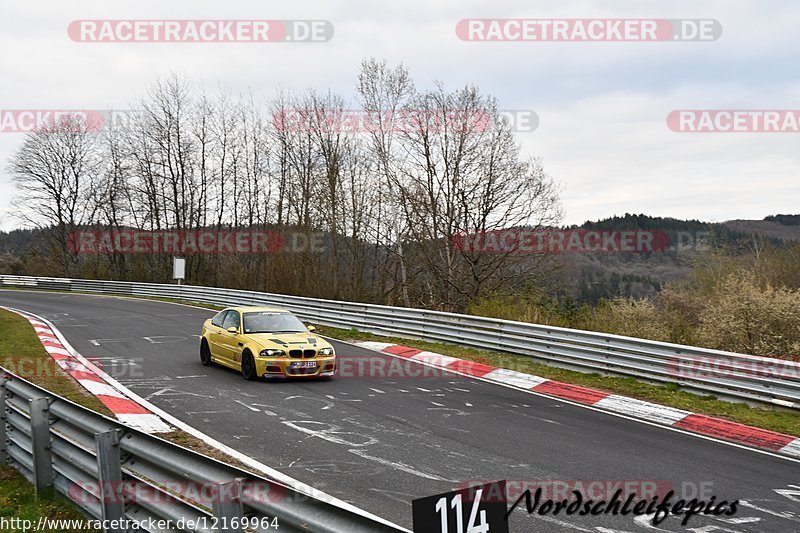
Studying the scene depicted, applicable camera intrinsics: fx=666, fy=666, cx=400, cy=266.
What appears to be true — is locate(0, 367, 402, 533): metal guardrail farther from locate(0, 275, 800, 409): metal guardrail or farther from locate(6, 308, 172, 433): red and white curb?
locate(0, 275, 800, 409): metal guardrail

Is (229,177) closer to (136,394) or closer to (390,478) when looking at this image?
(136,394)

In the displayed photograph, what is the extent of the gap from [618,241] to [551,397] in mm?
21871

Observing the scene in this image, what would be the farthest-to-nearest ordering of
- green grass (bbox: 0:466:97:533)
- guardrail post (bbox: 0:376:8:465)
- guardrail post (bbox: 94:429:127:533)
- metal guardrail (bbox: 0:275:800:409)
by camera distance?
1. metal guardrail (bbox: 0:275:800:409)
2. guardrail post (bbox: 0:376:8:465)
3. green grass (bbox: 0:466:97:533)
4. guardrail post (bbox: 94:429:127:533)

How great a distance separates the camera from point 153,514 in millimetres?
4668

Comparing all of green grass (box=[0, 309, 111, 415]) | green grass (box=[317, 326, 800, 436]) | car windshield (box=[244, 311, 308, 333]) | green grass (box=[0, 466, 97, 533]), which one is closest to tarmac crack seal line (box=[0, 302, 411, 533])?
green grass (box=[0, 309, 111, 415])

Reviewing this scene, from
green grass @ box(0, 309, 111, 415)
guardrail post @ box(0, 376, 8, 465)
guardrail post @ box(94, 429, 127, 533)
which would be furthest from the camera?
green grass @ box(0, 309, 111, 415)

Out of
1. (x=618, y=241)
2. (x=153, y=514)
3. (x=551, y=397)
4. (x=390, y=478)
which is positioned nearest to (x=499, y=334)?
(x=551, y=397)

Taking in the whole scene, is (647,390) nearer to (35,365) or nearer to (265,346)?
(265,346)

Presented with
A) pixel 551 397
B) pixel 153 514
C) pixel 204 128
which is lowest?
pixel 551 397

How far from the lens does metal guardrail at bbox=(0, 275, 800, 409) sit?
11.1m

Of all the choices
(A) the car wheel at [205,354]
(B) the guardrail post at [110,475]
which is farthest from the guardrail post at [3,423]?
(A) the car wheel at [205,354]

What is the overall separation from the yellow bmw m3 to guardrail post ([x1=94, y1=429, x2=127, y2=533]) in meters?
7.92

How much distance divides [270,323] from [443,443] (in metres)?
6.68

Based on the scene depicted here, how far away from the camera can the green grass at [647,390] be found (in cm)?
1046
